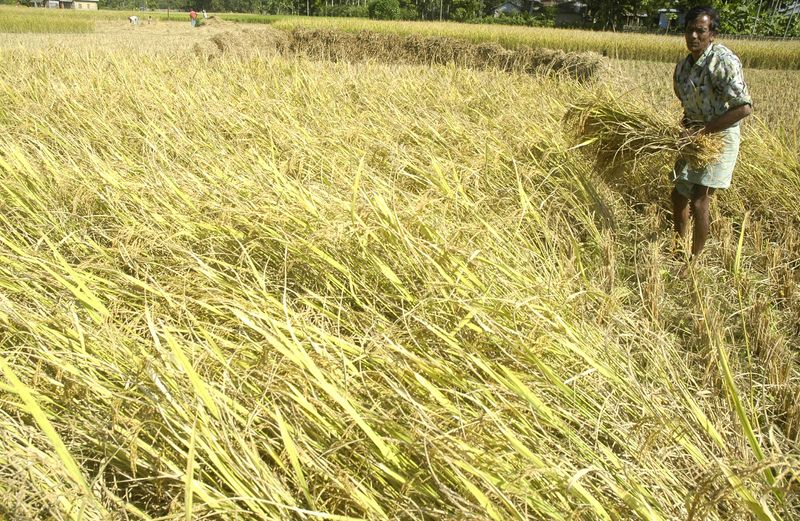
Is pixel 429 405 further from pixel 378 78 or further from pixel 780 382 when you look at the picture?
pixel 378 78

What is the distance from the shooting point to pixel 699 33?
2713 millimetres

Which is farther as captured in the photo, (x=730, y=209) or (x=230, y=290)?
(x=730, y=209)

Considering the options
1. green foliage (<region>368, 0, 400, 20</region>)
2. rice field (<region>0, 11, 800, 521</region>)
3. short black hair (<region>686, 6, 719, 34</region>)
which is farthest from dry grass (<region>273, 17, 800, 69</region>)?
green foliage (<region>368, 0, 400, 20</region>)

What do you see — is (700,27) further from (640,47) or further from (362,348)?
(640,47)

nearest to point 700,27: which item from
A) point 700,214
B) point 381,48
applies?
point 700,214

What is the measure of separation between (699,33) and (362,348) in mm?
2581

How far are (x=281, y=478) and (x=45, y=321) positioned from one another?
0.81m

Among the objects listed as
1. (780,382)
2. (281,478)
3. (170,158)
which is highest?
(170,158)

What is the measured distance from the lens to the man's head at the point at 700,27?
2707 mm

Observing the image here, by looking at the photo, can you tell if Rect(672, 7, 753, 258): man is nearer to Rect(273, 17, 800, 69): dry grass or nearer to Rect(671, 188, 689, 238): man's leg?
Rect(671, 188, 689, 238): man's leg

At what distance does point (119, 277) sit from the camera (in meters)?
1.69

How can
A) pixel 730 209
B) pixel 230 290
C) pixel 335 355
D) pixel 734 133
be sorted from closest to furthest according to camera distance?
pixel 335 355 < pixel 230 290 < pixel 734 133 < pixel 730 209

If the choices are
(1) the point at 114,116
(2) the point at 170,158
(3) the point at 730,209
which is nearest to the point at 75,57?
(1) the point at 114,116

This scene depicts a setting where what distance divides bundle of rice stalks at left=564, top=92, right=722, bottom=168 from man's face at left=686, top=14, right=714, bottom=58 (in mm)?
370
